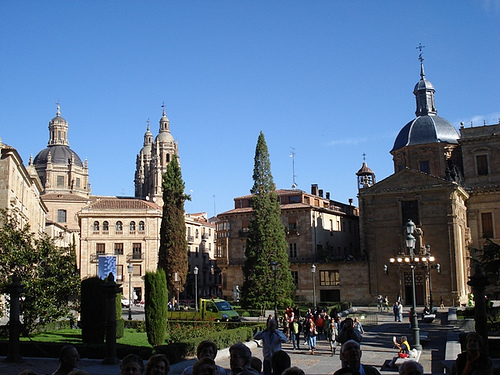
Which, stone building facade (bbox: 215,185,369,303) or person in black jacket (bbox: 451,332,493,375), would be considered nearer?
person in black jacket (bbox: 451,332,493,375)

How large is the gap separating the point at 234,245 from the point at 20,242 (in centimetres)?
3689

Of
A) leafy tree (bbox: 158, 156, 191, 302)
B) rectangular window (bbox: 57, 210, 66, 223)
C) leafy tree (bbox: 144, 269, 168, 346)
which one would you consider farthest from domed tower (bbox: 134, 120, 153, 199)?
leafy tree (bbox: 144, 269, 168, 346)

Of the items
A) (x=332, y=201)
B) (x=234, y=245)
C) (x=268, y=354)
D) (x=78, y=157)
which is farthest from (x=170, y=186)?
(x=78, y=157)

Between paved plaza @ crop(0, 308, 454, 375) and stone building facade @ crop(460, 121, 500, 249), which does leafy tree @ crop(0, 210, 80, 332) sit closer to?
paved plaza @ crop(0, 308, 454, 375)

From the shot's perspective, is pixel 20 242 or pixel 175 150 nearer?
pixel 20 242

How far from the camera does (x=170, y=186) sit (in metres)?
50.6

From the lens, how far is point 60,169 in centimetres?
9344

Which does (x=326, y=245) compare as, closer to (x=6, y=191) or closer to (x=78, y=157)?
(x=6, y=191)

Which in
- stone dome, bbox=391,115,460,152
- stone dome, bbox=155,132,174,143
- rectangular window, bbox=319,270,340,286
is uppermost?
stone dome, bbox=155,132,174,143

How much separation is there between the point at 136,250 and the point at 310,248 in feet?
65.7

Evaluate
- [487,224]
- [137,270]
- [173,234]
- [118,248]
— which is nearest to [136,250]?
[118,248]

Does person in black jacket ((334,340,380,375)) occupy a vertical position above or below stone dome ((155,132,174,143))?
below

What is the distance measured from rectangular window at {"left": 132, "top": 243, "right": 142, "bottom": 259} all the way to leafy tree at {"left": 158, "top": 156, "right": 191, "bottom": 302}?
42.0 feet

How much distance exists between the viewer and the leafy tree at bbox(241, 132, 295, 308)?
150 feet
